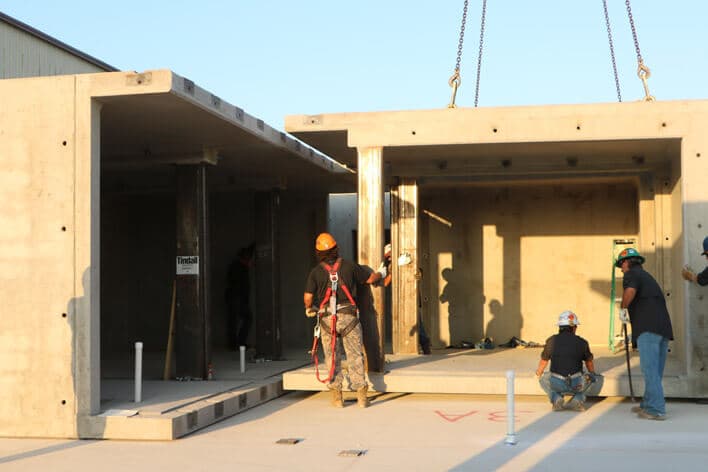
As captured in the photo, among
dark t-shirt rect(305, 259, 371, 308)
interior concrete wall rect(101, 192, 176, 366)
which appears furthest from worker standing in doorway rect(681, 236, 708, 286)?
interior concrete wall rect(101, 192, 176, 366)

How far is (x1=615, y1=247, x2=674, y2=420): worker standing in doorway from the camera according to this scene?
964 cm

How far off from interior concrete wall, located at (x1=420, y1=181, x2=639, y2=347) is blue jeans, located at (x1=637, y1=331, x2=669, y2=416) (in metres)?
6.26

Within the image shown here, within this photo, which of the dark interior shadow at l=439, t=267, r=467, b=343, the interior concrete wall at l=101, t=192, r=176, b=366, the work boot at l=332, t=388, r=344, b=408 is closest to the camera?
the work boot at l=332, t=388, r=344, b=408

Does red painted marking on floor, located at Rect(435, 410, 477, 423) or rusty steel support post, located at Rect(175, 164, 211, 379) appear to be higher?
rusty steel support post, located at Rect(175, 164, 211, 379)

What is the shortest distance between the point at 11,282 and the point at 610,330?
10227 mm

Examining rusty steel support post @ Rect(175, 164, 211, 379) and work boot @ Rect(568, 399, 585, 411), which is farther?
rusty steel support post @ Rect(175, 164, 211, 379)

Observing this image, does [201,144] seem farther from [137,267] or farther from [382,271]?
[137,267]

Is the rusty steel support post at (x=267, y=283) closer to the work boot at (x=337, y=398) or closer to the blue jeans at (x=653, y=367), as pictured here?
the work boot at (x=337, y=398)

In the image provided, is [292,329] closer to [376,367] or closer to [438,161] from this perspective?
[438,161]

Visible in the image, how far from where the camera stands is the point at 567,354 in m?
10.3

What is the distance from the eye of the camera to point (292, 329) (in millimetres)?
18625

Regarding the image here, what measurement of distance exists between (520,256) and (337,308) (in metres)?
6.53

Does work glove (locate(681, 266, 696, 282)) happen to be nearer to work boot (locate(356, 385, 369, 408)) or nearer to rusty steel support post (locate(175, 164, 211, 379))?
work boot (locate(356, 385, 369, 408))

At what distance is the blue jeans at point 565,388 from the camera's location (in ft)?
34.0
